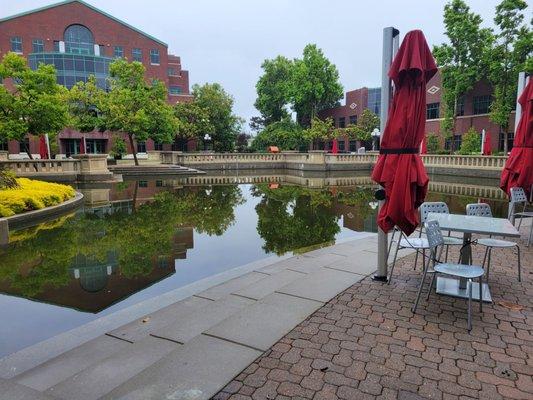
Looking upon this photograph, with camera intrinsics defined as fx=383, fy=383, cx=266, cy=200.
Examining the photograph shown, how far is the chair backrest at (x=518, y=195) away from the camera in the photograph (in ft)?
26.2

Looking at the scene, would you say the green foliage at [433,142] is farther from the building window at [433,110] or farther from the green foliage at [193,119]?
the green foliage at [193,119]

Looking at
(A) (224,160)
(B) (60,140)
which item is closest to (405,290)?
(A) (224,160)

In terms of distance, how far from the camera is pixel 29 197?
1140 cm

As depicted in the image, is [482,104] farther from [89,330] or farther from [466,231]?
[89,330]

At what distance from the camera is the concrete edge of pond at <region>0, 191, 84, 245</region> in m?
8.58

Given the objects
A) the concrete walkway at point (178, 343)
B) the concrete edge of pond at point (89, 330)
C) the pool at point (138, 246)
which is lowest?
the pool at point (138, 246)

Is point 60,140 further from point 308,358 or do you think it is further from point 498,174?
point 308,358

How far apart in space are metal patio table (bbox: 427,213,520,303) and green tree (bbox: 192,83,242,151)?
40.5 metres

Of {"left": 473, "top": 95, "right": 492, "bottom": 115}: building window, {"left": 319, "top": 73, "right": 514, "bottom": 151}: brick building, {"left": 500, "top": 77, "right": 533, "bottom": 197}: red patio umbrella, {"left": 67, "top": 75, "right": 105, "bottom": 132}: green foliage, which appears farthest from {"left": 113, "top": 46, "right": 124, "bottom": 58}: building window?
{"left": 500, "top": 77, "right": 533, "bottom": 197}: red patio umbrella

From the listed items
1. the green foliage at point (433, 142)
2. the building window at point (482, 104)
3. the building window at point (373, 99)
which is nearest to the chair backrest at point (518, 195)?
the building window at point (482, 104)

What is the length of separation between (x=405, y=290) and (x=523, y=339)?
1.57 m

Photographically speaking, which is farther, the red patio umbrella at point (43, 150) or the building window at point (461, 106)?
the building window at point (461, 106)

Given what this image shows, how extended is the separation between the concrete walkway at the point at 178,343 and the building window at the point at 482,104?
3761 cm

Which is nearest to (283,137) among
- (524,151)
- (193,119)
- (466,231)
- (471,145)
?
(193,119)
